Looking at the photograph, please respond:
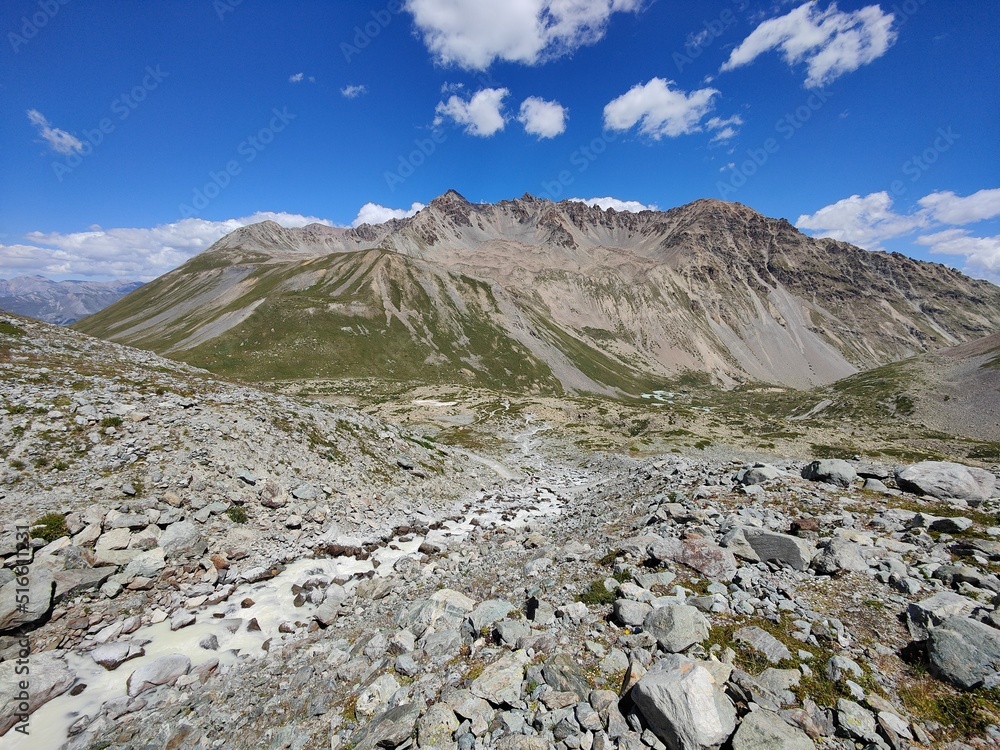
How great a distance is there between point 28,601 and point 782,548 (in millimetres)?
25054

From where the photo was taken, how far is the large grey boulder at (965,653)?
8102mm

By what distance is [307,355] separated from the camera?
6117 inches

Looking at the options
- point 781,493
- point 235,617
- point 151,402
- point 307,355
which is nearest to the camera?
point 235,617

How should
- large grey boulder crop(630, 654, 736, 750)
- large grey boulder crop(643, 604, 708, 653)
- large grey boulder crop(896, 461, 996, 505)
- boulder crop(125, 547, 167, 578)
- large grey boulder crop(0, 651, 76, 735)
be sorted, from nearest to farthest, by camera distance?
large grey boulder crop(630, 654, 736, 750)
large grey boulder crop(643, 604, 708, 653)
large grey boulder crop(0, 651, 76, 735)
boulder crop(125, 547, 167, 578)
large grey boulder crop(896, 461, 996, 505)

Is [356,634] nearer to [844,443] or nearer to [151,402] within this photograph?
[151,402]

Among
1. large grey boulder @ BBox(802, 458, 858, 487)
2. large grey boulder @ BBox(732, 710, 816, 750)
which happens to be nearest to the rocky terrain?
large grey boulder @ BBox(732, 710, 816, 750)

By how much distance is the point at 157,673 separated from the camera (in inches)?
494

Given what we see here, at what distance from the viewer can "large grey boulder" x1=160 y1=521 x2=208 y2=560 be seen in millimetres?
17734

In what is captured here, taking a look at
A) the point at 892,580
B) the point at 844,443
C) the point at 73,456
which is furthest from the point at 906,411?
the point at 73,456

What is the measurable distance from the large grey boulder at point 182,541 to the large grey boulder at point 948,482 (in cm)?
3409

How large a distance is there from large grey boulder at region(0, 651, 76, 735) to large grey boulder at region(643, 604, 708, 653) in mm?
16824

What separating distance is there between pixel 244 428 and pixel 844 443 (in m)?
93.2

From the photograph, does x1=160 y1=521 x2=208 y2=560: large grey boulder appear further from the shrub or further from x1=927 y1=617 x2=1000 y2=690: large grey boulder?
x1=927 y1=617 x2=1000 y2=690: large grey boulder

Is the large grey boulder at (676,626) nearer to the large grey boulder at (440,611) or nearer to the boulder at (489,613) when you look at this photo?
the boulder at (489,613)
